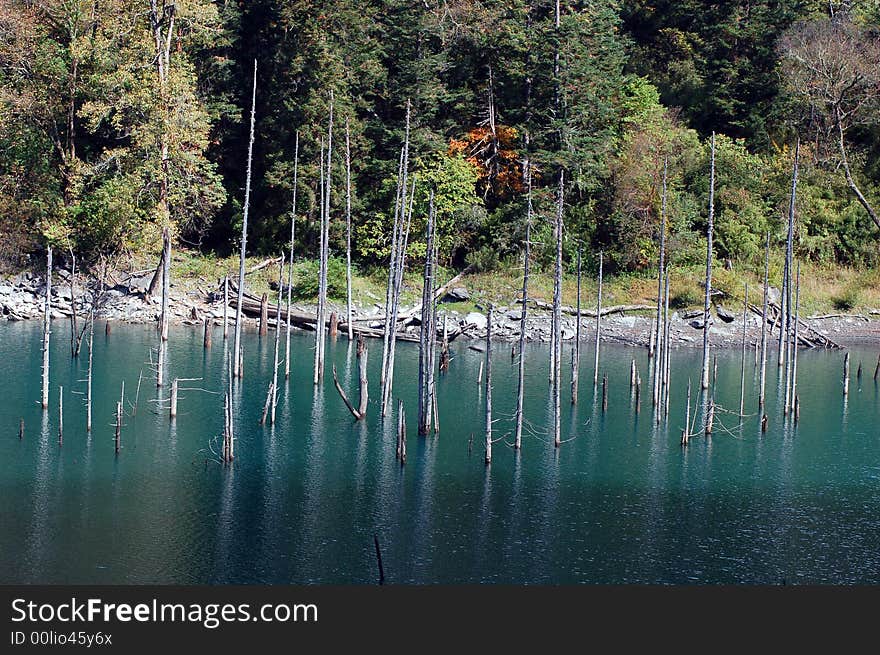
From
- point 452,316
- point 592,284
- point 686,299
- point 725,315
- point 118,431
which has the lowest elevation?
point 118,431

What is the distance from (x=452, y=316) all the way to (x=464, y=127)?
16.8 meters

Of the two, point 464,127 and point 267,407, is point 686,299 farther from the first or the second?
point 267,407

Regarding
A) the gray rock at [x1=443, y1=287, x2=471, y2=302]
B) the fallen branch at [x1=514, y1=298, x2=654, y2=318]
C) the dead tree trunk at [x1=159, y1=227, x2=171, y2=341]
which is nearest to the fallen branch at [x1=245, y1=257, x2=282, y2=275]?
the gray rock at [x1=443, y1=287, x2=471, y2=302]

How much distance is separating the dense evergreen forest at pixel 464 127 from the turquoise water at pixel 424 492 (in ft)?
76.0

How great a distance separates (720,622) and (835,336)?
5246cm

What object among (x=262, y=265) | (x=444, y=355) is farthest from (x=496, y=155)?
(x=444, y=355)

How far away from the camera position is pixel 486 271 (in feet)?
262

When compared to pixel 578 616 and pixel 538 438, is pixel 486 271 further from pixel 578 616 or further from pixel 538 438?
pixel 578 616

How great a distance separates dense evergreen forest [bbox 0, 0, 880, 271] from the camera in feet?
246

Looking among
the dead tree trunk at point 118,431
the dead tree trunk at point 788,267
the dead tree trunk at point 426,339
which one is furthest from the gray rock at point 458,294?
the dead tree trunk at point 118,431

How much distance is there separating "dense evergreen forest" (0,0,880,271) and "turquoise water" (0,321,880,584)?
76.0 ft

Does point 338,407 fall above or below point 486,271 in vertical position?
below

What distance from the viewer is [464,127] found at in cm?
8288

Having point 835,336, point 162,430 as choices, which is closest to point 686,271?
point 835,336
